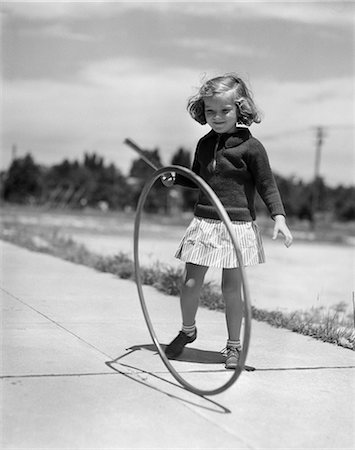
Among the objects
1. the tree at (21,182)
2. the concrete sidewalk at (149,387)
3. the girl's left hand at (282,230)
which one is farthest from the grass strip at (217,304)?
the tree at (21,182)

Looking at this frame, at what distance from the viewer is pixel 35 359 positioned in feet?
12.3

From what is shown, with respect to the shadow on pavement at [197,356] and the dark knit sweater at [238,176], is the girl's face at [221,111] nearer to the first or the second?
the dark knit sweater at [238,176]

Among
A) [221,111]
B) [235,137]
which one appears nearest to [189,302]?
[235,137]

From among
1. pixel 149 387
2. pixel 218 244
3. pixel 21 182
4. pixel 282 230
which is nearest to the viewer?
pixel 149 387

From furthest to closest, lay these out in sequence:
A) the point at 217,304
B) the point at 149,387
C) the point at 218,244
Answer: the point at 217,304
the point at 218,244
the point at 149,387

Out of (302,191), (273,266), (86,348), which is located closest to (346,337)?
(86,348)

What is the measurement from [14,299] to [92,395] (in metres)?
2.46

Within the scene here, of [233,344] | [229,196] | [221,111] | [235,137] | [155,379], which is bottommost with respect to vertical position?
[155,379]

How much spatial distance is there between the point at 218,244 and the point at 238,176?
0.36 m

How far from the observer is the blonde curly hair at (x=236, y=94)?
390cm

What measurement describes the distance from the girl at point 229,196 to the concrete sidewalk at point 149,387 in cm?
33

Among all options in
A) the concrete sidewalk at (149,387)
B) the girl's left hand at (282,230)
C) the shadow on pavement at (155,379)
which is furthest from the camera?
the girl's left hand at (282,230)

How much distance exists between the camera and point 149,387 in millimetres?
3406

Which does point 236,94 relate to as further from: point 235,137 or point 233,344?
point 233,344
